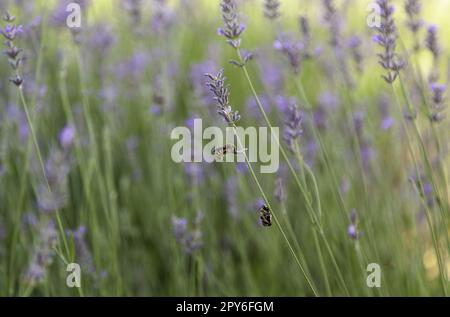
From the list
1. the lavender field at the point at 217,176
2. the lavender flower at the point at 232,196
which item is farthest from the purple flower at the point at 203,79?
the lavender flower at the point at 232,196

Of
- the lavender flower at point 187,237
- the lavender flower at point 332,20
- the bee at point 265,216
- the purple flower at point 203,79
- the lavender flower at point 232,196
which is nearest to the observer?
the bee at point 265,216

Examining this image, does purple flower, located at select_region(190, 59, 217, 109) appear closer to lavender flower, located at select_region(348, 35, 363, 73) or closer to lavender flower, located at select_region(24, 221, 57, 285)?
lavender flower, located at select_region(348, 35, 363, 73)

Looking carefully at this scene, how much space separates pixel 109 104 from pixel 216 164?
2.27ft

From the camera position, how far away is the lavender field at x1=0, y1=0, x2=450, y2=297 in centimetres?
171

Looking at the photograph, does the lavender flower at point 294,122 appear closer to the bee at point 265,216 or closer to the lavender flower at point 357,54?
the bee at point 265,216

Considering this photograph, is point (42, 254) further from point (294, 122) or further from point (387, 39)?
point (387, 39)

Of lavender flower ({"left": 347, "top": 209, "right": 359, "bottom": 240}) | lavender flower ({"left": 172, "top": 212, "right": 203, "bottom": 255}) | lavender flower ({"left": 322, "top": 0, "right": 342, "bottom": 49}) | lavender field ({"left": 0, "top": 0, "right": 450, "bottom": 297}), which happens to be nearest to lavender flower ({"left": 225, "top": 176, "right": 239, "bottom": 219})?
lavender field ({"left": 0, "top": 0, "right": 450, "bottom": 297})

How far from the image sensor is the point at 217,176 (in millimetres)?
2822

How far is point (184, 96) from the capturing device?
3424 millimetres

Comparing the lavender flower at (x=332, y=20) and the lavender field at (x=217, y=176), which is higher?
the lavender flower at (x=332, y=20)

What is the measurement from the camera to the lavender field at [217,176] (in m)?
1.71

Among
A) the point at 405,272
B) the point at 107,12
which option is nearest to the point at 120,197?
the point at 405,272

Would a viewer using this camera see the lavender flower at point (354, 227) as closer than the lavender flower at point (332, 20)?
Yes

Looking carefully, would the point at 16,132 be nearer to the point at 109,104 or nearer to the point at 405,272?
the point at 109,104
